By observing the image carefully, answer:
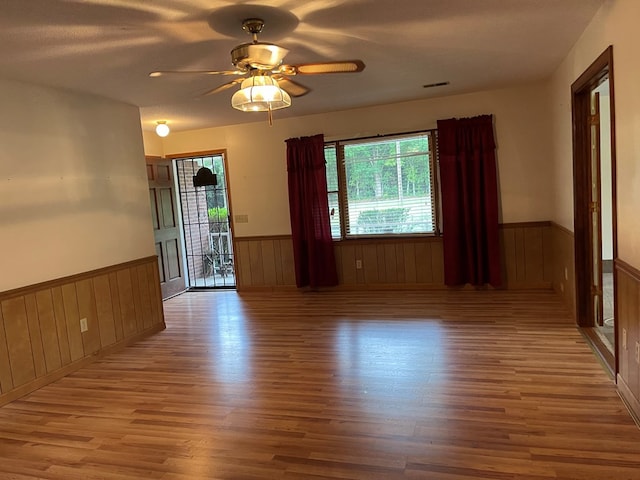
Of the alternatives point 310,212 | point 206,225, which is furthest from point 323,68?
point 206,225

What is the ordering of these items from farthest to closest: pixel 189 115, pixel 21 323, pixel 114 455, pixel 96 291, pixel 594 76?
pixel 189 115 → pixel 96 291 → pixel 21 323 → pixel 594 76 → pixel 114 455

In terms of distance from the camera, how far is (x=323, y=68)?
2.67 m

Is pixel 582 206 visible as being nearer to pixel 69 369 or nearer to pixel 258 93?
pixel 258 93

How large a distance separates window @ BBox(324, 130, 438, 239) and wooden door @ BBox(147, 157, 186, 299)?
89.6 inches

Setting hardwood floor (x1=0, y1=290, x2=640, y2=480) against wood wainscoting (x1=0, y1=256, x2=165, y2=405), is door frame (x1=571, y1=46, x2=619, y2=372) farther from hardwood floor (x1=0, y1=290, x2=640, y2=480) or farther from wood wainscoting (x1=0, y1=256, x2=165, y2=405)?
wood wainscoting (x1=0, y1=256, x2=165, y2=405)

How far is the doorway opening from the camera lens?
684 cm

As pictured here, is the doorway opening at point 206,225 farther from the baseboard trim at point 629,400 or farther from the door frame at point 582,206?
the baseboard trim at point 629,400

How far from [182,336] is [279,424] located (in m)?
2.24

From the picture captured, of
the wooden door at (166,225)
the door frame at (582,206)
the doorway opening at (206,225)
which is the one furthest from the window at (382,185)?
the wooden door at (166,225)

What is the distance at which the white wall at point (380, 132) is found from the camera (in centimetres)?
523

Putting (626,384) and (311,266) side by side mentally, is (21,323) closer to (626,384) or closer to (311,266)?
(311,266)

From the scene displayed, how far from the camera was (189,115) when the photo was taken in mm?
5379

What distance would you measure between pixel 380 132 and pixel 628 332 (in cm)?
371

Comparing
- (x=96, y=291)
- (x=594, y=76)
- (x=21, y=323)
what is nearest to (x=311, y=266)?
(x=96, y=291)
